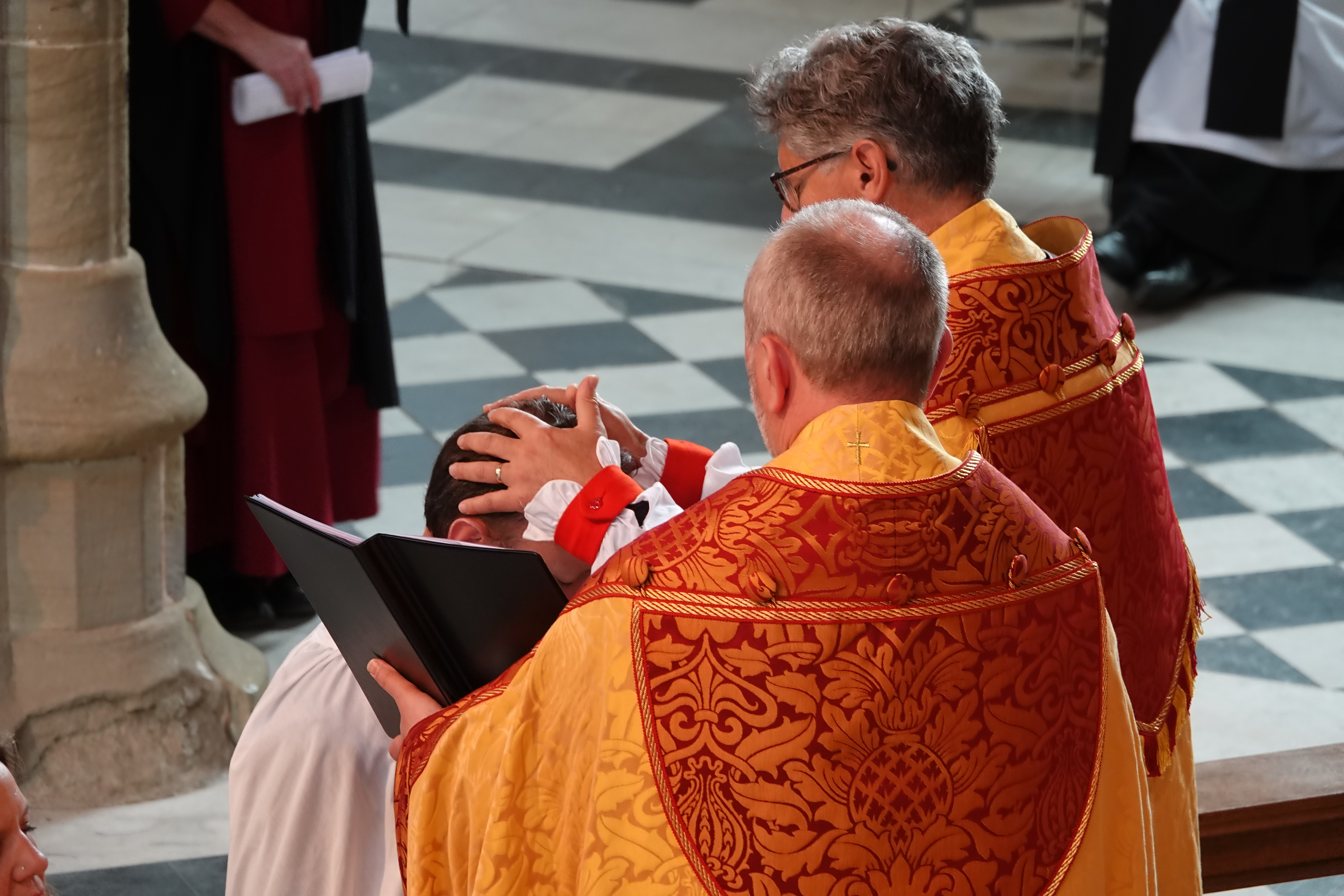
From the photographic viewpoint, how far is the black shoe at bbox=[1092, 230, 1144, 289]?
6168 millimetres

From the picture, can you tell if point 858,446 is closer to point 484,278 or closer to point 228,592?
point 228,592

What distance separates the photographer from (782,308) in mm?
1590

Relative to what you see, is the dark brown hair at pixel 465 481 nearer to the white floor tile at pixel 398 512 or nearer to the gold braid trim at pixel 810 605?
the gold braid trim at pixel 810 605

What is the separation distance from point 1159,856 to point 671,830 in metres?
0.80

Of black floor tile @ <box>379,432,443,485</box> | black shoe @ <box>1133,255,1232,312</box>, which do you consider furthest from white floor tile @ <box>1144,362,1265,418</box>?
black floor tile @ <box>379,432,443,485</box>

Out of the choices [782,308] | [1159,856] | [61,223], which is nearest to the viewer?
[782,308]

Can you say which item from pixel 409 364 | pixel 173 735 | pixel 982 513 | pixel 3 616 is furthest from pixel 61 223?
pixel 409 364

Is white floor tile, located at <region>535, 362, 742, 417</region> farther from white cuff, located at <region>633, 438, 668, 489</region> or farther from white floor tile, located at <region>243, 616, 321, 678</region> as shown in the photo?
white cuff, located at <region>633, 438, 668, 489</region>

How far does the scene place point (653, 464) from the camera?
230cm

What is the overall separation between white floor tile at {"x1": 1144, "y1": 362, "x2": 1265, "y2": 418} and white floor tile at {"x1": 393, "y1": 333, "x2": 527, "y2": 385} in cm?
193

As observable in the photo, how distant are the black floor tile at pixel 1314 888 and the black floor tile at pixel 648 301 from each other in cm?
317

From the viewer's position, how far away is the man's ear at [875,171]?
2205mm

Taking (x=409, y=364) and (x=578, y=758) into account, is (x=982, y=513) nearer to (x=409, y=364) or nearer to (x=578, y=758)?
(x=578, y=758)

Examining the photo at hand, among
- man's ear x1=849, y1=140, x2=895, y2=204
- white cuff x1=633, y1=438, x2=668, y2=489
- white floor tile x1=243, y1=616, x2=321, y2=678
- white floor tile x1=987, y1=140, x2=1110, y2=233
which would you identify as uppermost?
man's ear x1=849, y1=140, x2=895, y2=204
